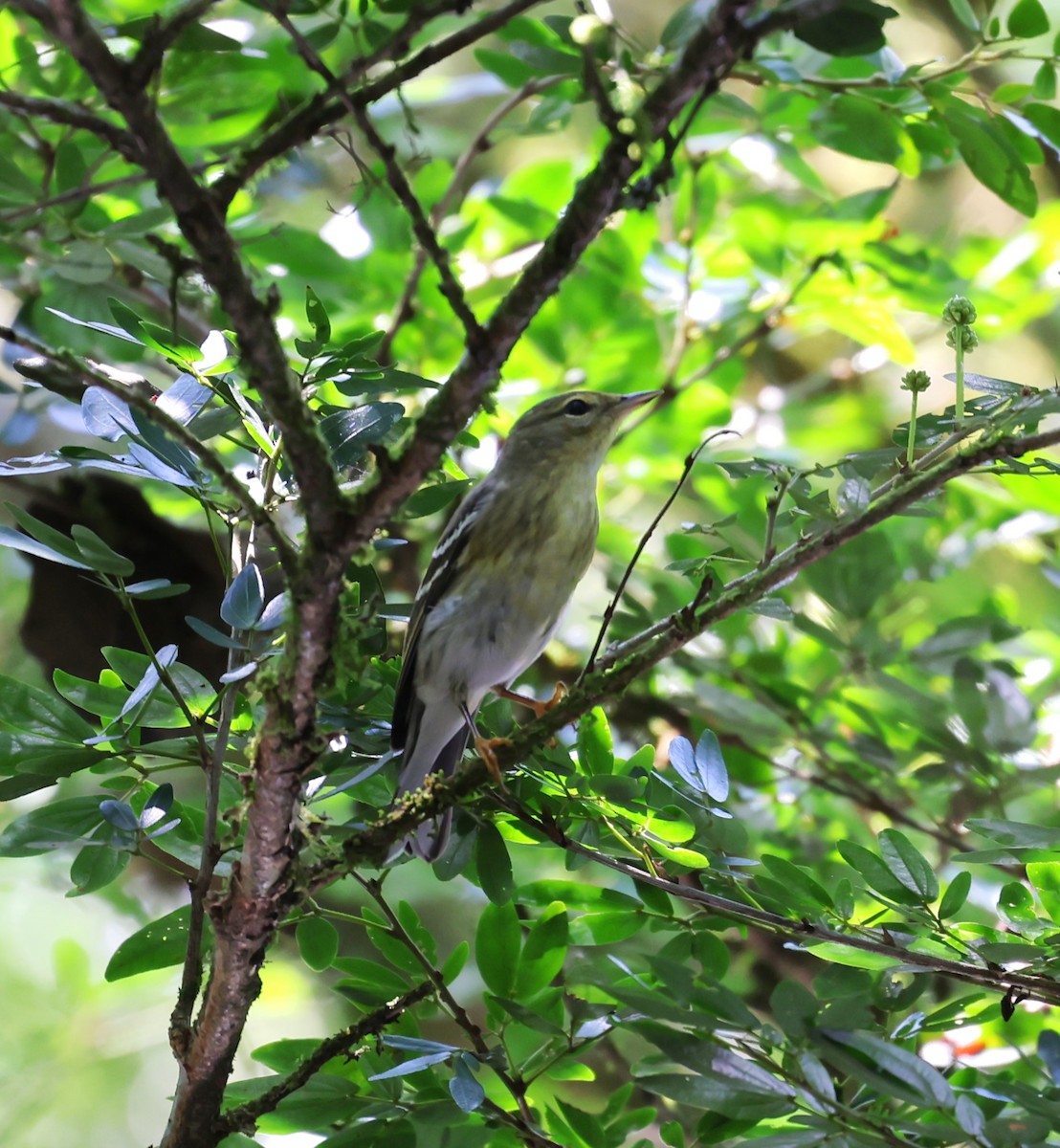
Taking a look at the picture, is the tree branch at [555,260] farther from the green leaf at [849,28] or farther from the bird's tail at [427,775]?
the bird's tail at [427,775]

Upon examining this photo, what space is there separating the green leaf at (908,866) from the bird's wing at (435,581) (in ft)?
3.43

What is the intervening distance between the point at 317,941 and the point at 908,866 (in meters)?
0.95

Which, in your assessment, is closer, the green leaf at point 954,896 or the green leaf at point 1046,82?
the green leaf at point 954,896

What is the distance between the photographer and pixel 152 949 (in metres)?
1.82

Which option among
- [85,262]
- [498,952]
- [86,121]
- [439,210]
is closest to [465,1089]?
[498,952]

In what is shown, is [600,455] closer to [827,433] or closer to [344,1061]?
[344,1061]

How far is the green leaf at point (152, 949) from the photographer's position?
179 centimetres

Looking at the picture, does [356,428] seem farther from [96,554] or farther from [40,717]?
[40,717]

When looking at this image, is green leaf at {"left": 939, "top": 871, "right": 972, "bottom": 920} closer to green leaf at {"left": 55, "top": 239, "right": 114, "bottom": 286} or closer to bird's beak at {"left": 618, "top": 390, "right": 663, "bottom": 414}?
bird's beak at {"left": 618, "top": 390, "right": 663, "bottom": 414}

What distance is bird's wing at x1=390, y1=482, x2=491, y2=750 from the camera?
8.18 feet

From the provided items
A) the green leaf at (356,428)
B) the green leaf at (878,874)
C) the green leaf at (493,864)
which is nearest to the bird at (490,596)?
the green leaf at (493,864)

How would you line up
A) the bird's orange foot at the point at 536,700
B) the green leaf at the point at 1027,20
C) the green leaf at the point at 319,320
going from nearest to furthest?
the green leaf at the point at 319,320 < the green leaf at the point at 1027,20 < the bird's orange foot at the point at 536,700

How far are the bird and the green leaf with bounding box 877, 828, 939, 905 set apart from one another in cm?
101

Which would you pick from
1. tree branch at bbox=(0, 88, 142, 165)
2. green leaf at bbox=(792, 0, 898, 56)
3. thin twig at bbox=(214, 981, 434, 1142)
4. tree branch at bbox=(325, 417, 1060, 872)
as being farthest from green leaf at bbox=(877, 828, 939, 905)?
tree branch at bbox=(0, 88, 142, 165)
